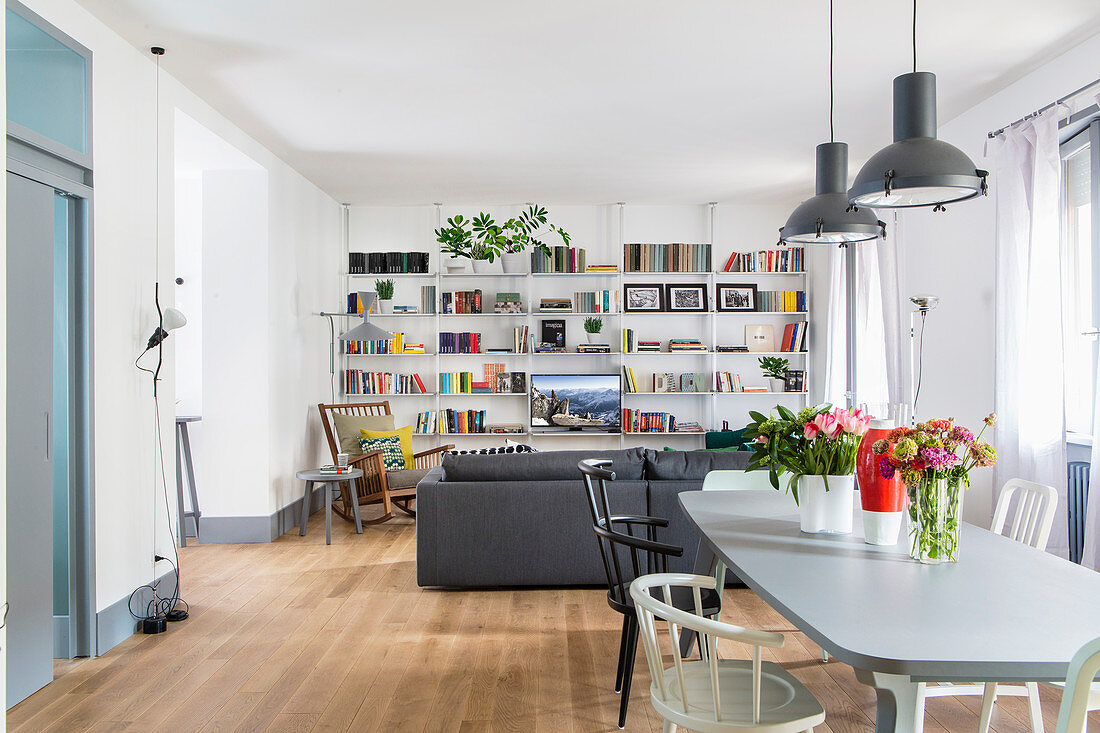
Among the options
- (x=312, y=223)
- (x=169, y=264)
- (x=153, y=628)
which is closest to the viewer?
(x=153, y=628)

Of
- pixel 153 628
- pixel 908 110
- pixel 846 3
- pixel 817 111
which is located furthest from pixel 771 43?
A: pixel 153 628

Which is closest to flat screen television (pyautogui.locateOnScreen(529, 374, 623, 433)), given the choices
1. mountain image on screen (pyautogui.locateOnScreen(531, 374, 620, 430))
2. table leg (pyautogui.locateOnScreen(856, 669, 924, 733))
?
mountain image on screen (pyautogui.locateOnScreen(531, 374, 620, 430))

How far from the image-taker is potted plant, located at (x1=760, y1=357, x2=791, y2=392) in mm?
7727

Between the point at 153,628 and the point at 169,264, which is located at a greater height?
the point at 169,264

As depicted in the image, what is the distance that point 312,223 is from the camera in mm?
7000

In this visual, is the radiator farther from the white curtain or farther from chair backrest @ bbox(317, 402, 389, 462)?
chair backrest @ bbox(317, 402, 389, 462)

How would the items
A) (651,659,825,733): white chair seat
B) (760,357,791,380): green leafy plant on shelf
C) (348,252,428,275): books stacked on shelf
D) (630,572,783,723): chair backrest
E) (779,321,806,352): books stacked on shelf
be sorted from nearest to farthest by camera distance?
(630,572,783,723): chair backrest < (651,659,825,733): white chair seat < (760,357,791,380): green leafy plant on shelf < (779,321,806,352): books stacked on shelf < (348,252,428,275): books stacked on shelf

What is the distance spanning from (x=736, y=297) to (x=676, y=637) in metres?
6.53

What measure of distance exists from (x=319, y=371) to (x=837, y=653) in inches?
247

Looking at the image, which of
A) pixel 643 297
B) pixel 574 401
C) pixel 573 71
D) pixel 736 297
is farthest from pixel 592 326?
pixel 573 71

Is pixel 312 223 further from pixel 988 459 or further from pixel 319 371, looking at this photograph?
pixel 988 459

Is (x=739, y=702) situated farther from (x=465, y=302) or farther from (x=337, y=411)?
(x=465, y=302)

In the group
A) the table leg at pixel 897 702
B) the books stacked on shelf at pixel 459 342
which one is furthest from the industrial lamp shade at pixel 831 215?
the books stacked on shelf at pixel 459 342

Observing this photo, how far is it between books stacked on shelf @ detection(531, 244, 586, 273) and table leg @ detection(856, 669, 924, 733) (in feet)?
Result: 21.5
